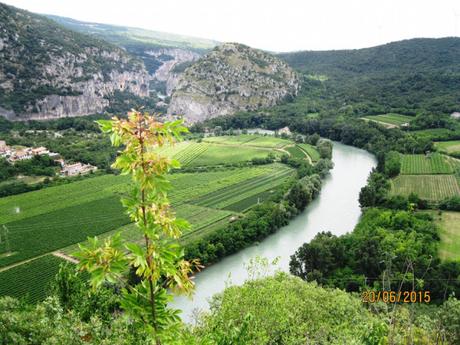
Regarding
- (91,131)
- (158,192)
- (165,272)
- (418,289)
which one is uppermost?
(158,192)

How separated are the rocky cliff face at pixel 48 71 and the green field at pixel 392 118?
80076 mm

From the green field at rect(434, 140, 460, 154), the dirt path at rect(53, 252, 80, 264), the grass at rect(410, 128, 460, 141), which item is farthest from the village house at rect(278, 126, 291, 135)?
the dirt path at rect(53, 252, 80, 264)

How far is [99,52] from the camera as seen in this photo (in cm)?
14375

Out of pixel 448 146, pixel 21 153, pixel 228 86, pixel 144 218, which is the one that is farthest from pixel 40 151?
pixel 144 218

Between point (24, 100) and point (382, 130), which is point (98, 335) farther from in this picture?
point (24, 100)

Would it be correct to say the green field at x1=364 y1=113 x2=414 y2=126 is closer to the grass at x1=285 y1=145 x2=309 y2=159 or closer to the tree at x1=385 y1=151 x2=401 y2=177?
the grass at x1=285 y1=145 x2=309 y2=159

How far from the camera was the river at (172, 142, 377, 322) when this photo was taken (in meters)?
28.2

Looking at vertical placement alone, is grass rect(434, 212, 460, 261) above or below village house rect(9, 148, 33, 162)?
above

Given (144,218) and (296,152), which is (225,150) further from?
(144,218)

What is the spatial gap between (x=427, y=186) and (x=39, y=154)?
56.3 meters

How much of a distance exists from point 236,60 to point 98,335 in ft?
412

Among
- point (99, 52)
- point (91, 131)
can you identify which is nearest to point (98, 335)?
point (91, 131)

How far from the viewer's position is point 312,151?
228 ft

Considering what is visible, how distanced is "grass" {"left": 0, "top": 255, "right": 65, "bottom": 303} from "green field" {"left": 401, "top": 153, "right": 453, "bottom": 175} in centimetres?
4153
